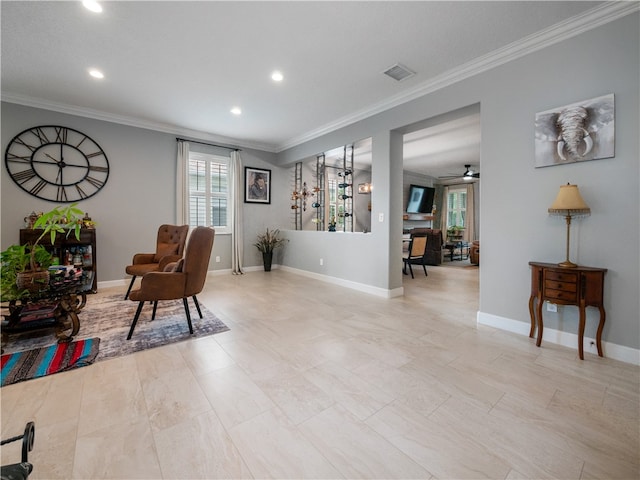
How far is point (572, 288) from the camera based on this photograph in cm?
221

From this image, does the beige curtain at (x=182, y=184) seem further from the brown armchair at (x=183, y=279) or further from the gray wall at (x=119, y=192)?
the brown armchair at (x=183, y=279)

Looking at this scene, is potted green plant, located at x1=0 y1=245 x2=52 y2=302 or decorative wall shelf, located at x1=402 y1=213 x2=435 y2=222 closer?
potted green plant, located at x1=0 y1=245 x2=52 y2=302

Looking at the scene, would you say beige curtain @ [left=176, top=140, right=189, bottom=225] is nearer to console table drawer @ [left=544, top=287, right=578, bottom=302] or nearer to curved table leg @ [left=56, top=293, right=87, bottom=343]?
curved table leg @ [left=56, top=293, right=87, bottom=343]

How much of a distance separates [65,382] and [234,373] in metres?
1.12

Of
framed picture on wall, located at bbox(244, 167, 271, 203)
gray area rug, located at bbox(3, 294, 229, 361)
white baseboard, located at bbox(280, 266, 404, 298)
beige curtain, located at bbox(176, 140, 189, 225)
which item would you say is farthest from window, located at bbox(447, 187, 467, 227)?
gray area rug, located at bbox(3, 294, 229, 361)

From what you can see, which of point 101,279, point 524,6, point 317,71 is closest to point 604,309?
point 524,6

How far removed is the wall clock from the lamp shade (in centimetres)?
596

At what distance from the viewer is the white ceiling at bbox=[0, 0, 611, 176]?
7.44 ft

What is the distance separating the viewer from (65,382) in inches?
73.5

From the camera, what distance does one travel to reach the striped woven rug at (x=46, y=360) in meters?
1.93

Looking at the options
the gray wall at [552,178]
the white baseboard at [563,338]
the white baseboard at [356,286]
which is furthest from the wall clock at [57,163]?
the white baseboard at [563,338]

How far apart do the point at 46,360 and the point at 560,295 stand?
4142mm

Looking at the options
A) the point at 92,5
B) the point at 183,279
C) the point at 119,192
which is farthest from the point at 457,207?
the point at 92,5

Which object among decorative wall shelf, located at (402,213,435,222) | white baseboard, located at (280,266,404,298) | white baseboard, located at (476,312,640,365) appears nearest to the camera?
white baseboard, located at (476,312,640,365)
